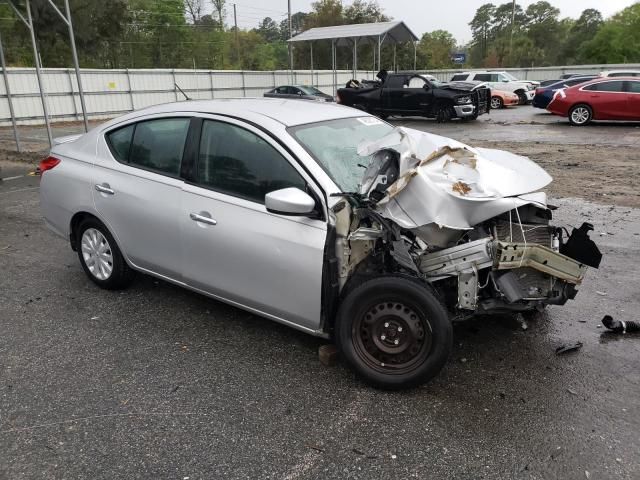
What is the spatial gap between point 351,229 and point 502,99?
88.4ft

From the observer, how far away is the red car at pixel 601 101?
56.1ft

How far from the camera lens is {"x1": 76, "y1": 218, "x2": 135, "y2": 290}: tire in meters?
4.45

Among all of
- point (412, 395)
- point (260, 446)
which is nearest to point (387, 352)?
point (412, 395)

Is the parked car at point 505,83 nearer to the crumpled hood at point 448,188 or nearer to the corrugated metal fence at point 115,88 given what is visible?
the corrugated metal fence at point 115,88

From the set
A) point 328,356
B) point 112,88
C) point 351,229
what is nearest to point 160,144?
point 351,229

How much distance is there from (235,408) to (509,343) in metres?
1.95

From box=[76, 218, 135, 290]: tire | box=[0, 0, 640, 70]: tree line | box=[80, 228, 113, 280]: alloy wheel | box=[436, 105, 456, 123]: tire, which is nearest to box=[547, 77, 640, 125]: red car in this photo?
box=[436, 105, 456, 123]: tire

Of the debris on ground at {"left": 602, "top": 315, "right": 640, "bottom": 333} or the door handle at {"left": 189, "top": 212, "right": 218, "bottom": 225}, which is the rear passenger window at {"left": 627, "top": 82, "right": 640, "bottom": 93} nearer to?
the debris on ground at {"left": 602, "top": 315, "right": 640, "bottom": 333}

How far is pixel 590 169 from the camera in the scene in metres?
10.2

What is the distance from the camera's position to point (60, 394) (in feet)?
10.4

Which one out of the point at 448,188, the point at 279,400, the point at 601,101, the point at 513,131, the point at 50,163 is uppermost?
the point at 448,188

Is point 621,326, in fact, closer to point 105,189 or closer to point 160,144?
point 160,144

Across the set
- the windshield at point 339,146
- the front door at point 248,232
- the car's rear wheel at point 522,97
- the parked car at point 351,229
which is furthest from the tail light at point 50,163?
the car's rear wheel at point 522,97

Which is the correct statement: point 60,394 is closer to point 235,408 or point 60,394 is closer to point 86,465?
point 86,465
